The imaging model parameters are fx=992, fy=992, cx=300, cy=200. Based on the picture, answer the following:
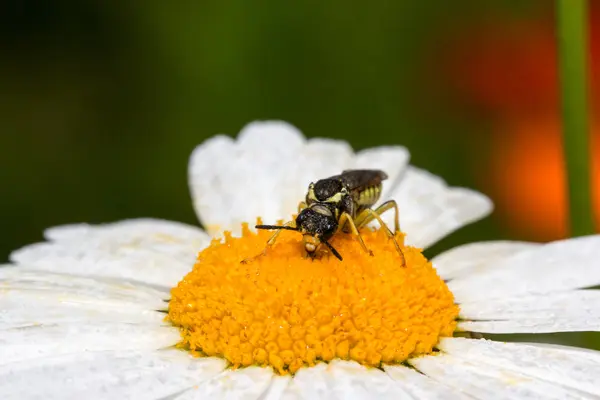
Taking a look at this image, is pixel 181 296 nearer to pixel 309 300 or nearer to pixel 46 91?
pixel 309 300

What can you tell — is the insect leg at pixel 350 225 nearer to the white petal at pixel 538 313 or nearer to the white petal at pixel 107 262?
the white petal at pixel 538 313

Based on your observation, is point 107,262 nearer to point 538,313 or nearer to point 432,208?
point 432,208

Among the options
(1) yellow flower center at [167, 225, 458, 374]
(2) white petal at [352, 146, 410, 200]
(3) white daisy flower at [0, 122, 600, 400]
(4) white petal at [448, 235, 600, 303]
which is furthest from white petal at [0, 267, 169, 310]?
(2) white petal at [352, 146, 410, 200]

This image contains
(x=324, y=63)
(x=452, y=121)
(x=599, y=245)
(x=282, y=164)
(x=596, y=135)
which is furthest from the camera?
(x=324, y=63)

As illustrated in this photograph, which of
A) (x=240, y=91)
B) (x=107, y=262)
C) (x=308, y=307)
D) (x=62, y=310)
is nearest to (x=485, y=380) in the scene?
(x=308, y=307)

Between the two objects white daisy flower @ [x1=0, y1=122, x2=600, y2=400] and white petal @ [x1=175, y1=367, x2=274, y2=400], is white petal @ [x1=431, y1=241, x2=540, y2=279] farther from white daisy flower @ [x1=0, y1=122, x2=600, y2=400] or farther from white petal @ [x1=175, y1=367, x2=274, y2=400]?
white petal @ [x1=175, y1=367, x2=274, y2=400]

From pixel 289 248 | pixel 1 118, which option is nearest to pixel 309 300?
Answer: pixel 289 248
